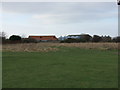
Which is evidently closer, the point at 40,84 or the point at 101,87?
the point at 101,87

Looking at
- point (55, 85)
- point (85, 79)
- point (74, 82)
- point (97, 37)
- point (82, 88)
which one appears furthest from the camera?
point (97, 37)

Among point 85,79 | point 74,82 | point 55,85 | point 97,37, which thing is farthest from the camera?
point 97,37

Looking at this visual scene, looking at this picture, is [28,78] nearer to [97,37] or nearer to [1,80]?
[1,80]

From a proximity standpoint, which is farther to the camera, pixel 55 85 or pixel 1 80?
pixel 1 80

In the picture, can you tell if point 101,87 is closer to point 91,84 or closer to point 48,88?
point 91,84

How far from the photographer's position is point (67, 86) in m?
6.68

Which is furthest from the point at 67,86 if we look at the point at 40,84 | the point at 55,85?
the point at 40,84

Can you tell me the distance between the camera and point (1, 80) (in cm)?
770

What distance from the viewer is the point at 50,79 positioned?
25.6 ft

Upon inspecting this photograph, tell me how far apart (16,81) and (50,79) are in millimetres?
1158

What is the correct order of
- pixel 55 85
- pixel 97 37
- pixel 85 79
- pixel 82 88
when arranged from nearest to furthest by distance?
pixel 82 88
pixel 55 85
pixel 85 79
pixel 97 37

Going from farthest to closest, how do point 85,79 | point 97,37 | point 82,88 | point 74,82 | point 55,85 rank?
point 97,37, point 85,79, point 74,82, point 55,85, point 82,88

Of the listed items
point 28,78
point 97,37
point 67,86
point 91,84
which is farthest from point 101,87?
point 97,37

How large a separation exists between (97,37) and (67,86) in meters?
55.2
